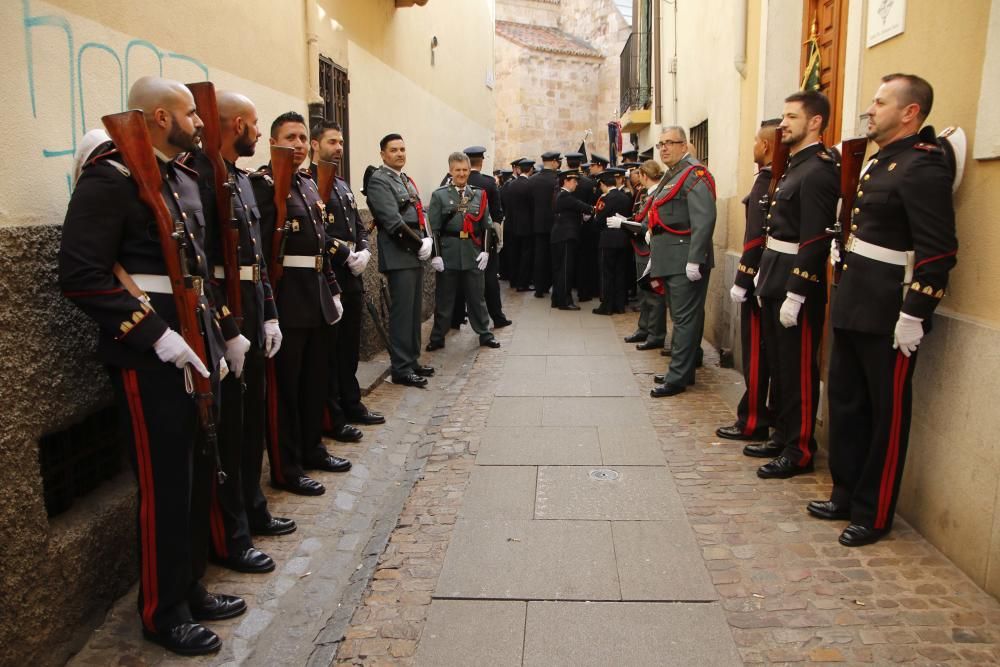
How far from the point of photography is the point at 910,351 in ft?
11.8

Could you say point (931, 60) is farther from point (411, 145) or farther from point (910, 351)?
point (411, 145)

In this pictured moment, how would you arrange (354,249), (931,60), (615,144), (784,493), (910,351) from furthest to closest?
(615,144) → (354,249) → (784,493) → (931,60) → (910,351)

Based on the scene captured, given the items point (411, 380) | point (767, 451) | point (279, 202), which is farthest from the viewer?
point (411, 380)

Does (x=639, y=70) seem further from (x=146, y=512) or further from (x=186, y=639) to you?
(x=186, y=639)

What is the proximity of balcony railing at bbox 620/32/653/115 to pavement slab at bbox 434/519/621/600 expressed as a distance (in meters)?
12.3

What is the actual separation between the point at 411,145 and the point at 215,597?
7.40 meters

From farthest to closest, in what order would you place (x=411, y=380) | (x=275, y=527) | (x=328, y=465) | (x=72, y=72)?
1. (x=411, y=380)
2. (x=328, y=465)
3. (x=275, y=527)
4. (x=72, y=72)

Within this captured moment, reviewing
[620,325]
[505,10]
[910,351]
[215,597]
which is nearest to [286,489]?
[215,597]

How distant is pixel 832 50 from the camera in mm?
5883

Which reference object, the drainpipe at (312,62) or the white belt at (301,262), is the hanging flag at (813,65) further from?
the white belt at (301,262)

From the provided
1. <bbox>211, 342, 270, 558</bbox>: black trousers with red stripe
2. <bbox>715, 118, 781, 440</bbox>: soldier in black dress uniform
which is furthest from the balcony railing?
<bbox>211, 342, 270, 558</bbox>: black trousers with red stripe

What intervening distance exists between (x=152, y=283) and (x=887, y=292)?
294 cm

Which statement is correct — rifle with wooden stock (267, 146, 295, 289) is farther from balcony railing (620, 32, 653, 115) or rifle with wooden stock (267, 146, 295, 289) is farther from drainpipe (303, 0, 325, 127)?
balcony railing (620, 32, 653, 115)

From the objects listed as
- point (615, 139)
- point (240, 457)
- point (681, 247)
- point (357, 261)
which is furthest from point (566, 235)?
point (615, 139)
